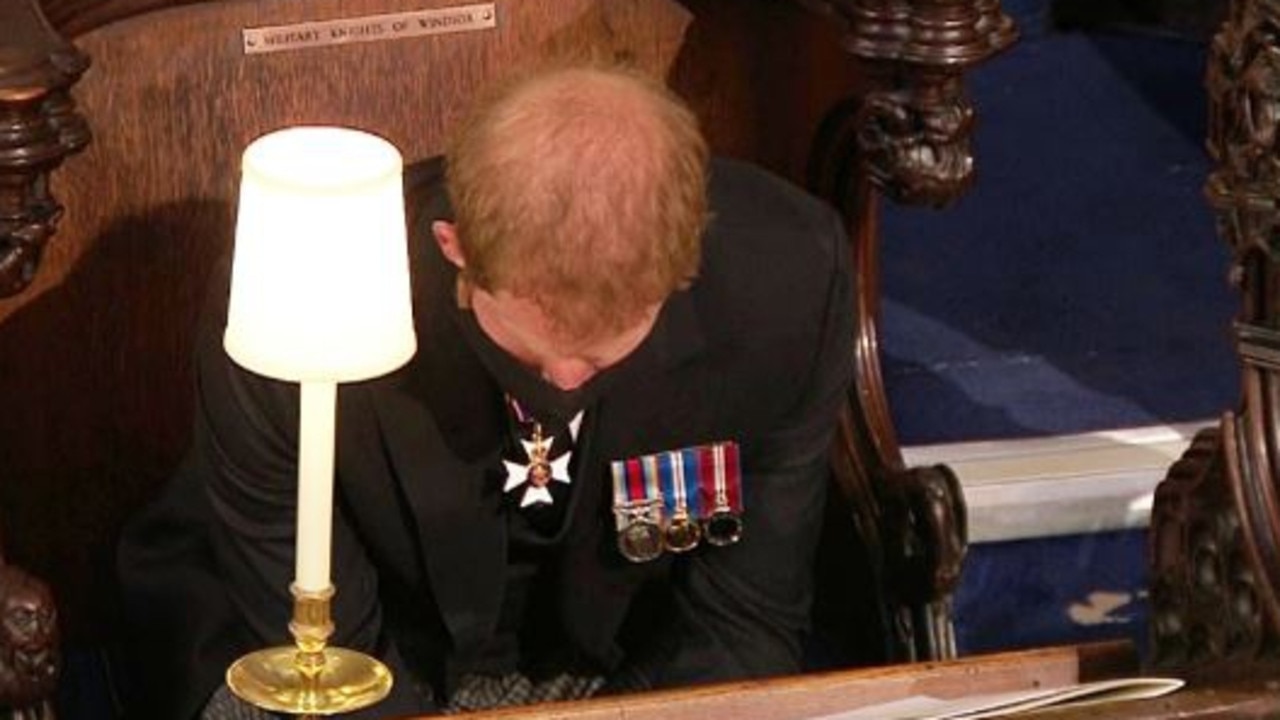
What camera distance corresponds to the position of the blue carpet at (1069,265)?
11.9 ft

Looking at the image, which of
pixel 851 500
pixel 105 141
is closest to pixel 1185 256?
pixel 851 500

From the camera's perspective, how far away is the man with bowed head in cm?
257

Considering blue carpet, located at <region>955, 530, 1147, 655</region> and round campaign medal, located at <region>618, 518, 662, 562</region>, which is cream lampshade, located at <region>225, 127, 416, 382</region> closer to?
round campaign medal, located at <region>618, 518, 662, 562</region>

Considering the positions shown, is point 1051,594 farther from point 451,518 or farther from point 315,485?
point 315,485

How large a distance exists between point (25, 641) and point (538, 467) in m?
0.47

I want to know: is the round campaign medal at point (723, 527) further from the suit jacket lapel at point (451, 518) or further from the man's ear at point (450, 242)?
the man's ear at point (450, 242)

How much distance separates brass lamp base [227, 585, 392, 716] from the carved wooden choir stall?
512 millimetres

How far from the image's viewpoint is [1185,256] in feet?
12.9

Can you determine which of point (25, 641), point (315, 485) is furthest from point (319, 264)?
point (25, 641)

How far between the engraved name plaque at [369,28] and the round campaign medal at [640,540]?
1.60 ft

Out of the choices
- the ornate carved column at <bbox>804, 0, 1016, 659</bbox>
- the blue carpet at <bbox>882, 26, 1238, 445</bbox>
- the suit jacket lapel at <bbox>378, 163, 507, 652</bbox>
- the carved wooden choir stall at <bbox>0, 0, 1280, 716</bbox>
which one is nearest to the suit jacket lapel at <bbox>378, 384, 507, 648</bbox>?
the suit jacket lapel at <bbox>378, 163, 507, 652</bbox>

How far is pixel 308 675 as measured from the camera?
Answer: 6.75 ft

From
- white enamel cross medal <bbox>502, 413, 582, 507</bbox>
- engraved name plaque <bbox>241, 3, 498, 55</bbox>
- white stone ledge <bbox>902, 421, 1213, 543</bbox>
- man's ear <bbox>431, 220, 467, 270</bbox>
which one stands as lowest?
white stone ledge <bbox>902, 421, 1213, 543</bbox>

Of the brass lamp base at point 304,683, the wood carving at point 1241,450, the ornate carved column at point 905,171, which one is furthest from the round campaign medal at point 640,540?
the brass lamp base at point 304,683
